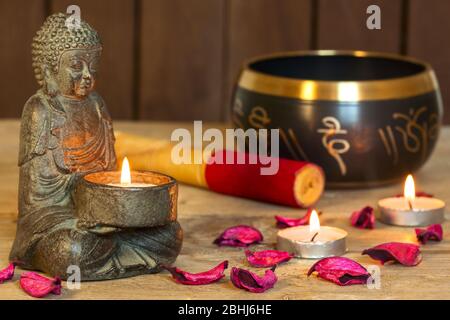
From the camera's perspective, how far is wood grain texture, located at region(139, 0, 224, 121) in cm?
186

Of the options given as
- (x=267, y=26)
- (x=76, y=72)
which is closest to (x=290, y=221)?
(x=76, y=72)

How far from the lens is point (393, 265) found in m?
1.05

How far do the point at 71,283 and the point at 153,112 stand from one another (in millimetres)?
956

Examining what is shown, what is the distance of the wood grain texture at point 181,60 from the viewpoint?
6.09ft

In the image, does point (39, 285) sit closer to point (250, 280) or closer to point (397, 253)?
point (250, 280)

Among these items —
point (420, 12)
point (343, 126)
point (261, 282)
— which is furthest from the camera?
point (420, 12)

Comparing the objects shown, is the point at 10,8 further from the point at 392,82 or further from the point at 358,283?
the point at 358,283

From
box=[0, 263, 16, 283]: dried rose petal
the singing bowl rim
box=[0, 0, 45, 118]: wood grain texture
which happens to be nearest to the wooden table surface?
box=[0, 263, 16, 283]: dried rose petal

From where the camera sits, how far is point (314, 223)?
1103 mm

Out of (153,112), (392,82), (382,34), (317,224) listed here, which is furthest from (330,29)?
(317,224)

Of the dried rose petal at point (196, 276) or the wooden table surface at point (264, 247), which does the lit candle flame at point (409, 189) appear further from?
the dried rose petal at point (196, 276)

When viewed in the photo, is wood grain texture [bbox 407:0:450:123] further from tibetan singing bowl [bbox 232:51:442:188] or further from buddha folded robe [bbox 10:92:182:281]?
buddha folded robe [bbox 10:92:182:281]

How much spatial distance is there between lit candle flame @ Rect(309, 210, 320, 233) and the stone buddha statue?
15cm

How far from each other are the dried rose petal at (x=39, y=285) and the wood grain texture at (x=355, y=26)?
39.4 inches
